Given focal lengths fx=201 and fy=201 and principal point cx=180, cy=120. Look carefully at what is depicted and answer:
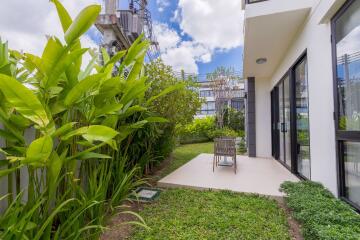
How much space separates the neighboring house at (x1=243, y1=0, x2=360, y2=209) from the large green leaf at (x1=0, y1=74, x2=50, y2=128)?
116 inches

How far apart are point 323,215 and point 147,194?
8.36ft

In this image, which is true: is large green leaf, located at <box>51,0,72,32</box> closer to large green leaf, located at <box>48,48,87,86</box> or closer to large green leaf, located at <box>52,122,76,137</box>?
large green leaf, located at <box>48,48,87,86</box>

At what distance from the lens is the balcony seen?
3496 millimetres

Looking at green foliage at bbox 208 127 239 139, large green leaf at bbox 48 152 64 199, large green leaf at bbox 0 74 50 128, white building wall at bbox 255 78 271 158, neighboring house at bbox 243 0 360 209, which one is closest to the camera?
large green leaf at bbox 0 74 50 128

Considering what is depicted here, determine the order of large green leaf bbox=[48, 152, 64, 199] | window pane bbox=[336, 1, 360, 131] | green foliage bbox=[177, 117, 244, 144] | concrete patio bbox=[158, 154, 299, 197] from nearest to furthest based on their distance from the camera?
large green leaf bbox=[48, 152, 64, 199] < window pane bbox=[336, 1, 360, 131] < concrete patio bbox=[158, 154, 299, 197] < green foliage bbox=[177, 117, 244, 144]

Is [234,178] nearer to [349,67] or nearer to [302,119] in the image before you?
[302,119]

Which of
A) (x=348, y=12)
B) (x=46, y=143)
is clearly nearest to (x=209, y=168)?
(x=348, y=12)

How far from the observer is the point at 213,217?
2.77 metres

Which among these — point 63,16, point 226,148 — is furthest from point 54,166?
point 226,148

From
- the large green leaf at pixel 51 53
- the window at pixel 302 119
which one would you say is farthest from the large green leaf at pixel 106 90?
the window at pixel 302 119

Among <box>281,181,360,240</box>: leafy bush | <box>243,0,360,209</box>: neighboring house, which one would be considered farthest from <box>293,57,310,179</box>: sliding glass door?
<box>281,181,360,240</box>: leafy bush

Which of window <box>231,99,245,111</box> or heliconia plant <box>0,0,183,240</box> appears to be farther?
window <box>231,99,245,111</box>

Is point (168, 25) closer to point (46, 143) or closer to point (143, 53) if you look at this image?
point (143, 53)

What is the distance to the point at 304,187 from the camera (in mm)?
3158
